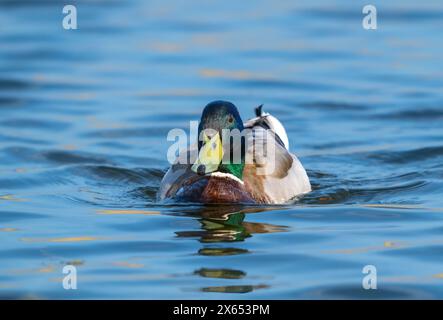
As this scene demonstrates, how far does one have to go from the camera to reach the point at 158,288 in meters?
8.01

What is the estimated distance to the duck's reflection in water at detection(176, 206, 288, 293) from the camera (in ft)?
26.7

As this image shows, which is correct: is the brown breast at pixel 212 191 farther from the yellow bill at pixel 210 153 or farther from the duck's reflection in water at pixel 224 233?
the yellow bill at pixel 210 153

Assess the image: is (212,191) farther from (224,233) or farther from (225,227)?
(224,233)

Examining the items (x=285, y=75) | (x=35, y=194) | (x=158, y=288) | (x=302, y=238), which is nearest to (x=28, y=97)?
(x=285, y=75)

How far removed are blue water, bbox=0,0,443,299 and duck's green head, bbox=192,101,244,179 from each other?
1.44 feet

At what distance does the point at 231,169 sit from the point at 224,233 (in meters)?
1.14

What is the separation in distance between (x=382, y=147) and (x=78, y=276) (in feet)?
18.1

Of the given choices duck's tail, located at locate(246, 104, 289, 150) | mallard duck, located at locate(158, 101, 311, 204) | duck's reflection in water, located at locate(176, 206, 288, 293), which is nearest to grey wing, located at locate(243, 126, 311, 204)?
mallard duck, located at locate(158, 101, 311, 204)

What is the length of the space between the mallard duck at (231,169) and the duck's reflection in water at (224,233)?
0.21 m

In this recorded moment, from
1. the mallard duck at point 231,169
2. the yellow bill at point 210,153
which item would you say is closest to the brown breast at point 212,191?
the mallard duck at point 231,169

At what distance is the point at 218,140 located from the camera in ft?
33.6

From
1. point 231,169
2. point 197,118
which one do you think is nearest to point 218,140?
point 231,169

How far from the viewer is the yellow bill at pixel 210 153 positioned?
10.2 m
